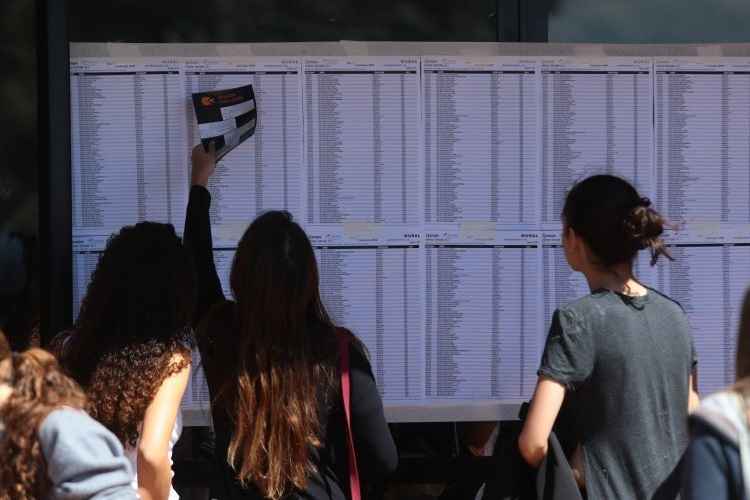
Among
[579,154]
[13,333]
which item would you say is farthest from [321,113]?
[13,333]

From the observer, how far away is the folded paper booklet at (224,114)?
148 inches

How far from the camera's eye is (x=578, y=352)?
9.45 feet

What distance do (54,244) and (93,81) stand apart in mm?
517

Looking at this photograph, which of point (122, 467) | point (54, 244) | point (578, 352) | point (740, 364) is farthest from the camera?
point (54, 244)

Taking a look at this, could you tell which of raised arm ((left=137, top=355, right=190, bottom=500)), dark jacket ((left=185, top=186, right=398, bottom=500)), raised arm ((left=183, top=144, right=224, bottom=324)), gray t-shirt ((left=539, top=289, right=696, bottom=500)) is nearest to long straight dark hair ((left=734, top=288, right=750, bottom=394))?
gray t-shirt ((left=539, top=289, right=696, bottom=500))

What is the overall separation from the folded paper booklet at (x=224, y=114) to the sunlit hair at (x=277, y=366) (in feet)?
2.67

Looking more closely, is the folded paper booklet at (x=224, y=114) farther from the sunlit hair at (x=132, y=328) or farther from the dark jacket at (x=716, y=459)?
the dark jacket at (x=716, y=459)

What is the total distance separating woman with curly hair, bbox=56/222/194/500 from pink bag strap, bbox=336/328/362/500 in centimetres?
38

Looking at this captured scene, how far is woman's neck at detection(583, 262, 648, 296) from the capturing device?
118 inches

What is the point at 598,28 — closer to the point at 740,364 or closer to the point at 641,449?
the point at 641,449

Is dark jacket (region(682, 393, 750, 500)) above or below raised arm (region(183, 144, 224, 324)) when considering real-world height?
below

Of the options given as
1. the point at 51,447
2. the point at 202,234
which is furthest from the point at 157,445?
the point at 202,234

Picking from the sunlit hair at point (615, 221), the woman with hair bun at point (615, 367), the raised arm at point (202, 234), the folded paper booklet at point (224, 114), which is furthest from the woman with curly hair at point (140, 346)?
the sunlit hair at point (615, 221)

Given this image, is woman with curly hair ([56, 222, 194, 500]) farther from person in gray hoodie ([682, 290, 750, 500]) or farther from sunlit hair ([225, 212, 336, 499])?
person in gray hoodie ([682, 290, 750, 500])
